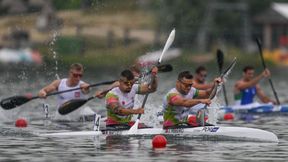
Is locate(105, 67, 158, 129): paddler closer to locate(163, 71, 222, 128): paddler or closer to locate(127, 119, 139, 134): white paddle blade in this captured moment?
locate(127, 119, 139, 134): white paddle blade

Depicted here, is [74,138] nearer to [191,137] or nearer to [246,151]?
[191,137]

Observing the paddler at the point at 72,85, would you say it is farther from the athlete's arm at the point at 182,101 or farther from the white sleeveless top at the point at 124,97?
the athlete's arm at the point at 182,101

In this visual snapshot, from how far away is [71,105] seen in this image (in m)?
30.4

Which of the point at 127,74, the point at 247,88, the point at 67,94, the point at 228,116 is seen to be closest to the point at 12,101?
the point at 67,94

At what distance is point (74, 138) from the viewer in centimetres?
2616

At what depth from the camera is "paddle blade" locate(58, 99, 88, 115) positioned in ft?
99.1

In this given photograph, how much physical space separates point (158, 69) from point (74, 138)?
2.94m

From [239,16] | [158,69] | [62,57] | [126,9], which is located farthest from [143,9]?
[158,69]

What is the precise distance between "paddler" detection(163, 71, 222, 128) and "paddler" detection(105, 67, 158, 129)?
28.8 inches

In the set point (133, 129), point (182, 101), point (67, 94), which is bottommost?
point (133, 129)

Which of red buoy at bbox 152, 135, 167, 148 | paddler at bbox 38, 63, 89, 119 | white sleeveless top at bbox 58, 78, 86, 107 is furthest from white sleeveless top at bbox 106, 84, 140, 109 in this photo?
white sleeveless top at bbox 58, 78, 86, 107

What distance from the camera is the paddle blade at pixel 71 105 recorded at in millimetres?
30203

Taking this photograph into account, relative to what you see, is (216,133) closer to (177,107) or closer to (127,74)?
(177,107)

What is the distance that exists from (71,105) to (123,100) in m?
4.22
